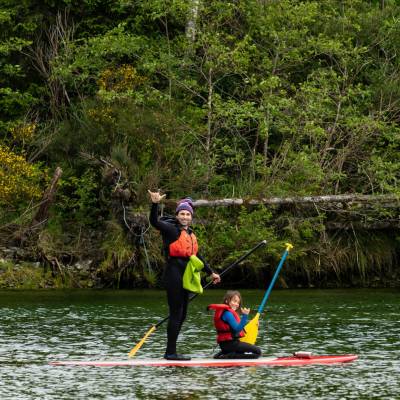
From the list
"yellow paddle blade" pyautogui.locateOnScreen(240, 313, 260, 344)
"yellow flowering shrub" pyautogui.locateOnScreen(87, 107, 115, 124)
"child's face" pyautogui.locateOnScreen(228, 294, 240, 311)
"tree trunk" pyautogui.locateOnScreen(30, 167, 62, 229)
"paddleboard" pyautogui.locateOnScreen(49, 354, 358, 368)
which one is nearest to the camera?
"paddleboard" pyautogui.locateOnScreen(49, 354, 358, 368)

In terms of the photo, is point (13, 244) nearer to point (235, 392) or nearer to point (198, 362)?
point (198, 362)

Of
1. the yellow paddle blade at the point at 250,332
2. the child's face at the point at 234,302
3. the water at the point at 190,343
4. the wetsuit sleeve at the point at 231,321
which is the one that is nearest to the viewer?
the water at the point at 190,343

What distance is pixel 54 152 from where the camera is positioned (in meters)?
32.6

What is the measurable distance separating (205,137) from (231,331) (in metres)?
15.6

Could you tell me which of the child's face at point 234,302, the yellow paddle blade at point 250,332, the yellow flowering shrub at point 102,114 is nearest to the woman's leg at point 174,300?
the child's face at point 234,302

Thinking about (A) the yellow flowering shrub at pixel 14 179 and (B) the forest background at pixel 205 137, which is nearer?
(B) the forest background at pixel 205 137

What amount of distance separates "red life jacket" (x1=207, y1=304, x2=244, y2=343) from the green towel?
0.31m

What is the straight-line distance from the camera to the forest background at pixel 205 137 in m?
28.8

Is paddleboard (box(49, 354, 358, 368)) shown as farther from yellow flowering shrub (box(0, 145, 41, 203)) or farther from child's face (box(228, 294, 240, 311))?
yellow flowering shrub (box(0, 145, 41, 203))

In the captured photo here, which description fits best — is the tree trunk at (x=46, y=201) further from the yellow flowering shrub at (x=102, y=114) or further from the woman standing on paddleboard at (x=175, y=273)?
the woman standing on paddleboard at (x=175, y=273)

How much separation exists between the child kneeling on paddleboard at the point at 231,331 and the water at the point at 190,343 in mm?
676

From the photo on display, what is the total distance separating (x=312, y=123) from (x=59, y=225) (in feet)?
22.1

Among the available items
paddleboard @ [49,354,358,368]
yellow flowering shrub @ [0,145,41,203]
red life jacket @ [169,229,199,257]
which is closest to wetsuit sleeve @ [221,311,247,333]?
paddleboard @ [49,354,358,368]

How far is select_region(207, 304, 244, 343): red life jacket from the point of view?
15.7m
